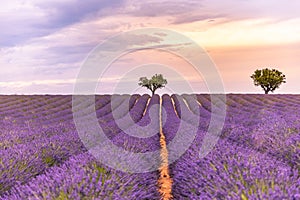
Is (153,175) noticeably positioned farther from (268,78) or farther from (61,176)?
(268,78)

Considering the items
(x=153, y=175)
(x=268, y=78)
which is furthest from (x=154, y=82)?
(x=153, y=175)

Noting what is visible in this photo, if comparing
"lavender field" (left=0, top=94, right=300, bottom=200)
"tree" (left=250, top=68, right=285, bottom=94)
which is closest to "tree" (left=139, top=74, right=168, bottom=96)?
"tree" (left=250, top=68, right=285, bottom=94)

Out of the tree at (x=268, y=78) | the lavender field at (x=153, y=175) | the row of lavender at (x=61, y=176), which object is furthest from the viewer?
the tree at (x=268, y=78)

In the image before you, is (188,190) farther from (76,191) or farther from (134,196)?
(76,191)

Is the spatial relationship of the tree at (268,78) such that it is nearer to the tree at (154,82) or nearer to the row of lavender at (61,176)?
the tree at (154,82)

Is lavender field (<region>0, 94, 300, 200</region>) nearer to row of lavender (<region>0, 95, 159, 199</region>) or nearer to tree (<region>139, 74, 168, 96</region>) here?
row of lavender (<region>0, 95, 159, 199</region>)

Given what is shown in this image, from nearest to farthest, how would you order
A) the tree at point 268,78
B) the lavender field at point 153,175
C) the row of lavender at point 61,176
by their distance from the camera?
the lavender field at point 153,175, the row of lavender at point 61,176, the tree at point 268,78

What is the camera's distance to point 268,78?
33500 millimetres

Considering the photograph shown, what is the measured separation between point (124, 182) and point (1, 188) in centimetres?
135

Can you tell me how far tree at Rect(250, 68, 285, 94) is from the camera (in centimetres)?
3353

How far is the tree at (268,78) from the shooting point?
1320 inches

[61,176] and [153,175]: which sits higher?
[61,176]

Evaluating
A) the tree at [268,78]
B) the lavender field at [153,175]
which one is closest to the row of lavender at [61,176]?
the lavender field at [153,175]

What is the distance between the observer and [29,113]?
15.4 metres
